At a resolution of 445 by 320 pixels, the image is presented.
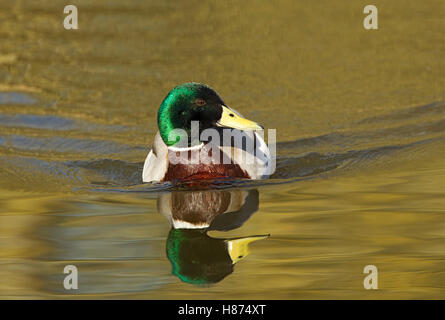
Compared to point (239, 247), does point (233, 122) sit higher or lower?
higher

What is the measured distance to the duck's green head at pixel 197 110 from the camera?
24.7 feet

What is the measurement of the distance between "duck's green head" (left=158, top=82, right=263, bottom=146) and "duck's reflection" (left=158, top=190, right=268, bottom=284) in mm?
595

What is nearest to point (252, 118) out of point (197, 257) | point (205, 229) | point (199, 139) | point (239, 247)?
point (199, 139)

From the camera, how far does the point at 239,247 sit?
19.4 feet

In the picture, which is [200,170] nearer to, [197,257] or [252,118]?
[197,257]

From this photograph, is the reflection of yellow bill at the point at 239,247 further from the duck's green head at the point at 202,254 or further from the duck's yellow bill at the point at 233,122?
the duck's yellow bill at the point at 233,122

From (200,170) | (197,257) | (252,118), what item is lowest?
(197,257)

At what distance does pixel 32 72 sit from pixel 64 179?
372 centimetres

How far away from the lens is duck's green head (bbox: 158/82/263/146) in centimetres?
752

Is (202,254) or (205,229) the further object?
(205,229)

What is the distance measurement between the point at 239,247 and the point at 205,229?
54cm

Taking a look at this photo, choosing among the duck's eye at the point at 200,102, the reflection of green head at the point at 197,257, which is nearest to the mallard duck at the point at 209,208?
the reflection of green head at the point at 197,257

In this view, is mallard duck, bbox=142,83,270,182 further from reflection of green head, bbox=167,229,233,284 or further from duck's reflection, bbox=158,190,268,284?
reflection of green head, bbox=167,229,233,284

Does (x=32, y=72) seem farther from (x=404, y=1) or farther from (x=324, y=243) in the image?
(x=324, y=243)
